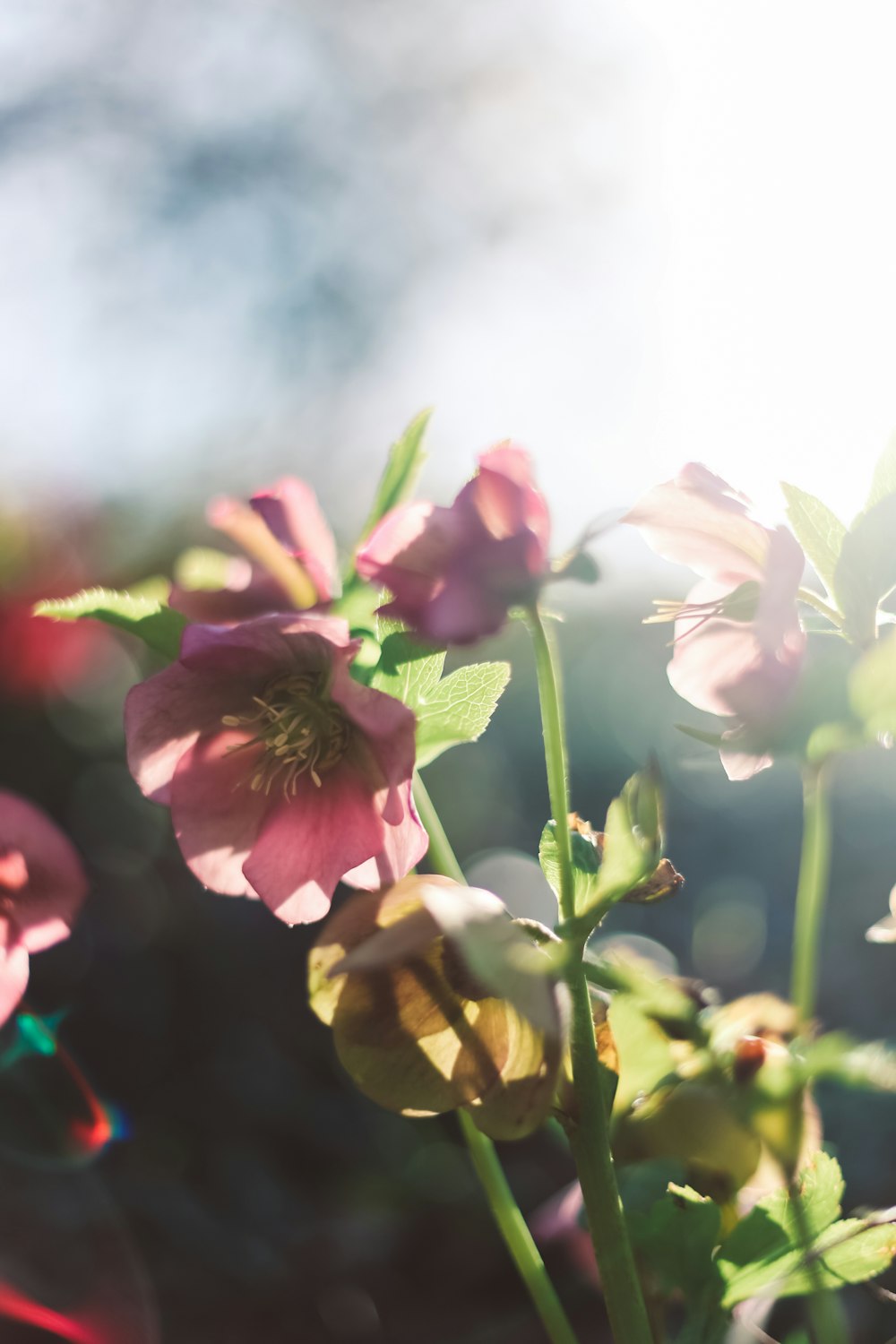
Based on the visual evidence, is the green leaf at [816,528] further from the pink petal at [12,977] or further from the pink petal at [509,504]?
the pink petal at [12,977]

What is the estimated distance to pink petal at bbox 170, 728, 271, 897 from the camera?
299 mm

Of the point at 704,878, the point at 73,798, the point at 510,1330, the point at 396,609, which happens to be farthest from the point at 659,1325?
the point at 704,878

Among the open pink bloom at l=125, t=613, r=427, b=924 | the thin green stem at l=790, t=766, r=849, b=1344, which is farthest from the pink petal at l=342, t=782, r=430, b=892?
the thin green stem at l=790, t=766, r=849, b=1344

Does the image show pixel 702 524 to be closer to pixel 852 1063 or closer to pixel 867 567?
pixel 867 567

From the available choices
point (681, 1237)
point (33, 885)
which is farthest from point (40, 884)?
point (681, 1237)

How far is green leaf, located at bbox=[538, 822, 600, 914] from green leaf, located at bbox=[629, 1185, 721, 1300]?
0.10 meters

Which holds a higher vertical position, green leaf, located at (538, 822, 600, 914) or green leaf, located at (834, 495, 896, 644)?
green leaf, located at (834, 495, 896, 644)

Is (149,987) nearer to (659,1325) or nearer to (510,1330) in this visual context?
(510,1330)

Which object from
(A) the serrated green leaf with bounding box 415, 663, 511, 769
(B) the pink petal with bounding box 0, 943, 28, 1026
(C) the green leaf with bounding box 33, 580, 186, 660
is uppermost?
(C) the green leaf with bounding box 33, 580, 186, 660

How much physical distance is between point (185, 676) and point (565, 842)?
128 millimetres

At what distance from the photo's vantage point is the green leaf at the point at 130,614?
0.28m

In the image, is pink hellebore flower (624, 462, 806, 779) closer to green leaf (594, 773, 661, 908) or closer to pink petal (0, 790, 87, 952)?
green leaf (594, 773, 661, 908)

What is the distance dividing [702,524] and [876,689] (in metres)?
0.10

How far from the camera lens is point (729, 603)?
0.97ft
